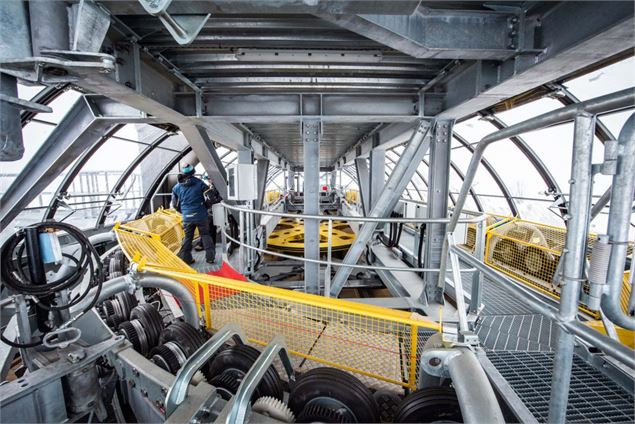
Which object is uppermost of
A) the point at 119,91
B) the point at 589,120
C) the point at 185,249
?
the point at 119,91

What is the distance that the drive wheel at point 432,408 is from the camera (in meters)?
1.40

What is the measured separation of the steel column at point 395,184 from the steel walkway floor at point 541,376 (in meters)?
1.66

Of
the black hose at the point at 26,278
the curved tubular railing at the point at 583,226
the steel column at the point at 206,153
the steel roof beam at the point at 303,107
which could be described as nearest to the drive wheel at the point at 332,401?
the curved tubular railing at the point at 583,226

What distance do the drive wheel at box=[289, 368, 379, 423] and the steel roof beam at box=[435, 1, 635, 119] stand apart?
258 centimetres

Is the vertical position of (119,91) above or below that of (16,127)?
above

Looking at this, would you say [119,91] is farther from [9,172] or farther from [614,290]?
[9,172]

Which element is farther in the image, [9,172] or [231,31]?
[9,172]

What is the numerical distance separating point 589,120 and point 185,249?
6196mm

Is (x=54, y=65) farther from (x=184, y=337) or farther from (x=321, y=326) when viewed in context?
(x=321, y=326)

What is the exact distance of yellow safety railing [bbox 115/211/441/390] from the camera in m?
1.87

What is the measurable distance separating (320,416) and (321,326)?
69cm

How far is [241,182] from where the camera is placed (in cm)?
473

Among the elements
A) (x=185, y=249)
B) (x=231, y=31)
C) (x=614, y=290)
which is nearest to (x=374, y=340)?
(x=614, y=290)

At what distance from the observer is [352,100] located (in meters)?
3.68
